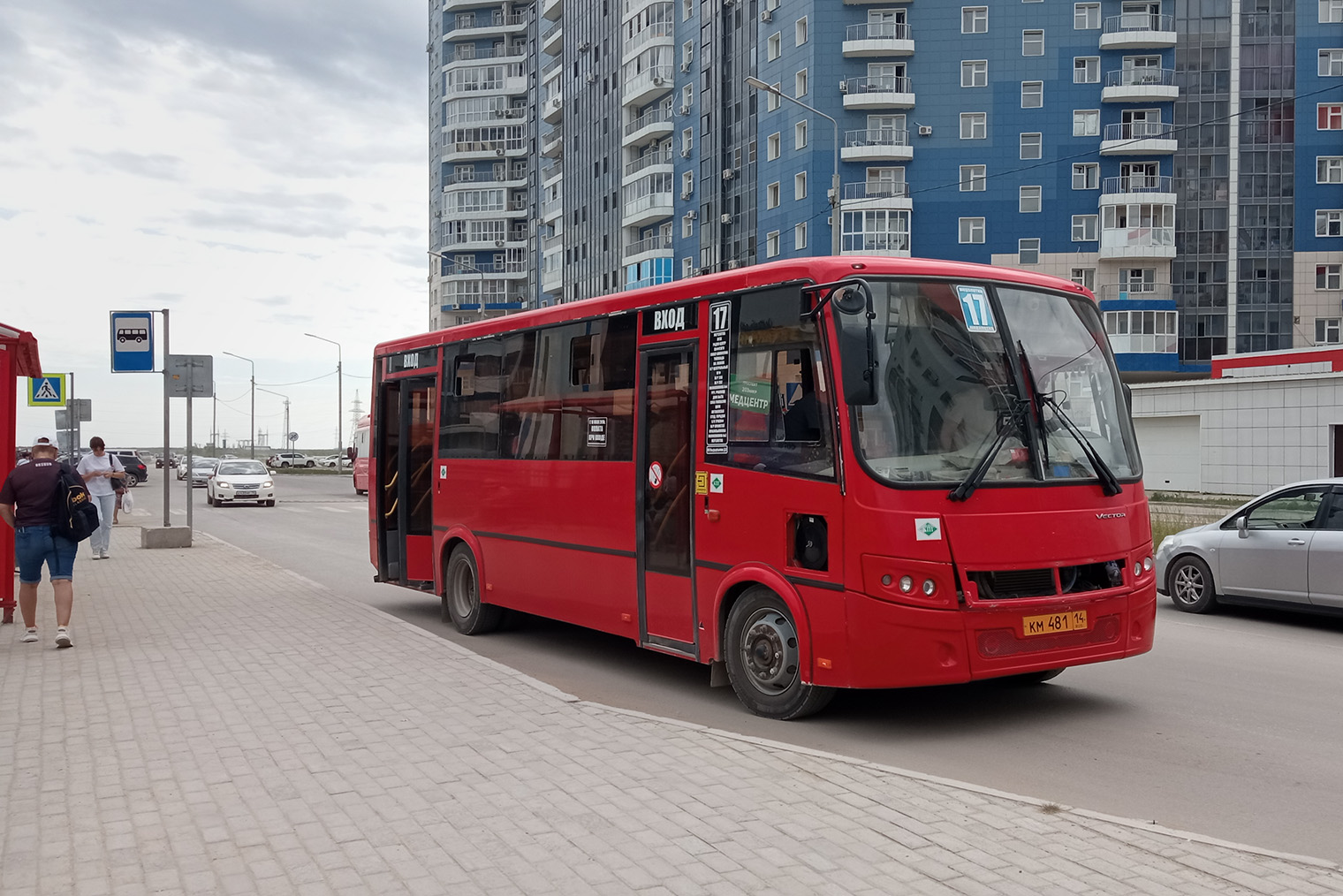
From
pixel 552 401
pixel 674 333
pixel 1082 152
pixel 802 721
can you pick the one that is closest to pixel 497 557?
pixel 552 401

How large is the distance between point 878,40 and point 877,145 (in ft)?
17.9

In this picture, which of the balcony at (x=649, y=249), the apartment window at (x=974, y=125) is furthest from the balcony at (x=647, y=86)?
the apartment window at (x=974, y=125)

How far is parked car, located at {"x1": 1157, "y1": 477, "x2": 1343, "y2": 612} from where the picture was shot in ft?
→ 38.4

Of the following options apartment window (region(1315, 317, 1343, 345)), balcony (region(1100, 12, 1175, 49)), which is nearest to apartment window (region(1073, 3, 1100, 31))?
balcony (region(1100, 12, 1175, 49))

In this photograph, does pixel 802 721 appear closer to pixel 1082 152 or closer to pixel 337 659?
pixel 337 659

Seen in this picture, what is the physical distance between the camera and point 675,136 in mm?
76188

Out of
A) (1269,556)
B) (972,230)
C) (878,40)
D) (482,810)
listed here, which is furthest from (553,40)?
(482,810)

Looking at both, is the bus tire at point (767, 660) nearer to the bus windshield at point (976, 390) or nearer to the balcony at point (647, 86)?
the bus windshield at point (976, 390)

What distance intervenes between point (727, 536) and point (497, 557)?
3798 millimetres

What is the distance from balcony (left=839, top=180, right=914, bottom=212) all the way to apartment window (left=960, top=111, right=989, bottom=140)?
4.30 metres

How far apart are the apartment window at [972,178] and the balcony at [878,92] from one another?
459cm

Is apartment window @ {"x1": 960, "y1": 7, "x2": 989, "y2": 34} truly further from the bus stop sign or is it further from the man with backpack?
the man with backpack

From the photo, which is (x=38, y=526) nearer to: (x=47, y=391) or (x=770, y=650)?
(x=770, y=650)

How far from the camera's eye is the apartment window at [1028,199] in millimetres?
64812
